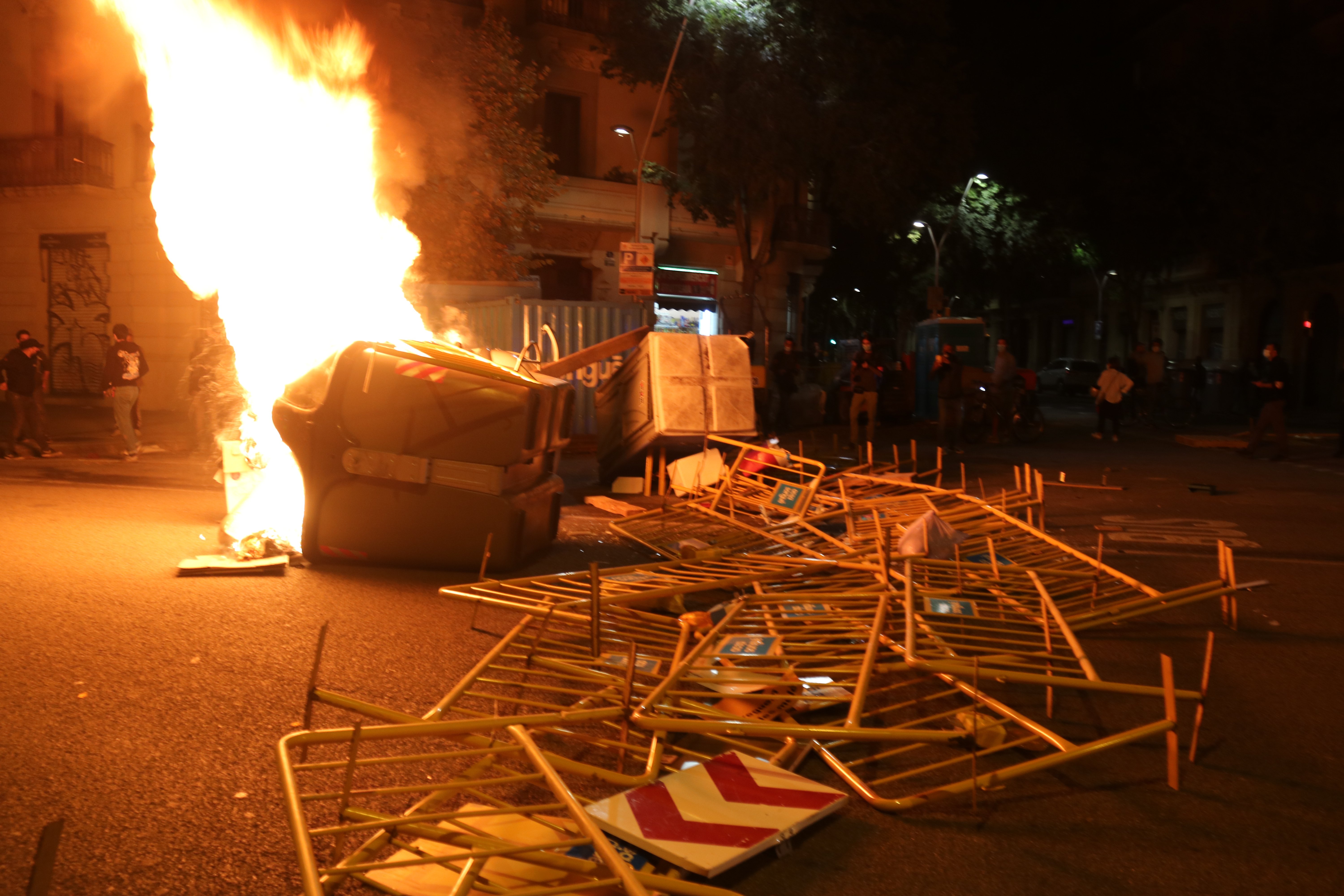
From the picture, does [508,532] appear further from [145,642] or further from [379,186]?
[379,186]

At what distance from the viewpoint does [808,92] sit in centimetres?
2242

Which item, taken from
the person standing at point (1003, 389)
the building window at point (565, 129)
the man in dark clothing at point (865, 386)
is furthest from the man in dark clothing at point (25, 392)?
the building window at point (565, 129)

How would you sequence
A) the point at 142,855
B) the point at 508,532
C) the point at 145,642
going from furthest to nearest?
the point at 508,532, the point at 145,642, the point at 142,855

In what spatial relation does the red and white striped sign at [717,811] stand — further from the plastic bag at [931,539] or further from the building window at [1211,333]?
the building window at [1211,333]

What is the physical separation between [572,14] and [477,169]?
12.1 m

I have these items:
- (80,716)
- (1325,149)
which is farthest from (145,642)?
(1325,149)

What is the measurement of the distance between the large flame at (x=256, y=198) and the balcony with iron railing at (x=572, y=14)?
18.0 m

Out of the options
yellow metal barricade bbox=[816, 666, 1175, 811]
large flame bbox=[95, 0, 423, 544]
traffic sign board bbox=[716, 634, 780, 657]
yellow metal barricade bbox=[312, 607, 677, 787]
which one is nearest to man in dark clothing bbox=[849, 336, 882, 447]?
large flame bbox=[95, 0, 423, 544]

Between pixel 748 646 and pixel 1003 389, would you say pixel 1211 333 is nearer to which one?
pixel 1003 389

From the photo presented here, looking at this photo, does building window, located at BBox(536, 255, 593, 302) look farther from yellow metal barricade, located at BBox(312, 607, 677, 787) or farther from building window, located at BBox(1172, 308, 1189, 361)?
building window, located at BBox(1172, 308, 1189, 361)

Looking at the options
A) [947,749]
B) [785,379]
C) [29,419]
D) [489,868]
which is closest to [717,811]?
[489,868]

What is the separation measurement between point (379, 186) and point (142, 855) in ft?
46.5

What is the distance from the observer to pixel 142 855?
3135mm

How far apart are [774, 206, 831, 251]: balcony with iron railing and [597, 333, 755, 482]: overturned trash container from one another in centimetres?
1863
